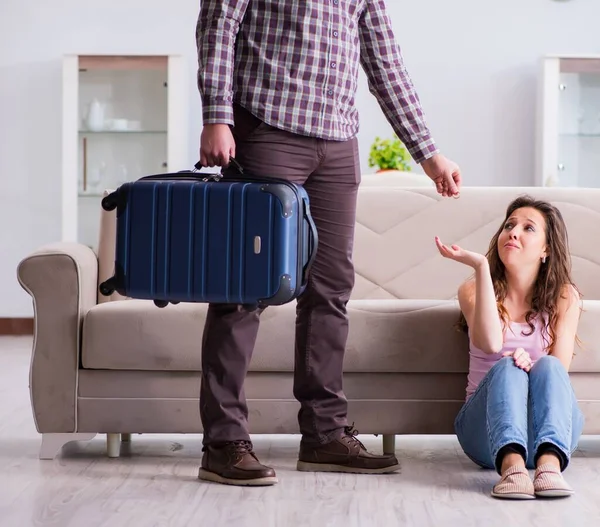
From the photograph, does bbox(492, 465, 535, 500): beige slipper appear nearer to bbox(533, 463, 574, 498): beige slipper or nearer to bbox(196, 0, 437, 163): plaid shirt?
bbox(533, 463, 574, 498): beige slipper

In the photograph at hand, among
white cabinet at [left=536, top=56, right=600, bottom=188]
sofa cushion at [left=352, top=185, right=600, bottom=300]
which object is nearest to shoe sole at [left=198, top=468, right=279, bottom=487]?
sofa cushion at [left=352, top=185, right=600, bottom=300]

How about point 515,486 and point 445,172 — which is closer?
point 515,486

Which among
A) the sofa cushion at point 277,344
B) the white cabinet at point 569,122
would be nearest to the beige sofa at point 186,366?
the sofa cushion at point 277,344

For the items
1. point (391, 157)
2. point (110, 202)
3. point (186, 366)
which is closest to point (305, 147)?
point (110, 202)

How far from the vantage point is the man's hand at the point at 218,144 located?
2025 mm

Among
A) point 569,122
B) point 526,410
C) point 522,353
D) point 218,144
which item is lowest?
point 526,410

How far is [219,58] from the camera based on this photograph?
6.72 feet

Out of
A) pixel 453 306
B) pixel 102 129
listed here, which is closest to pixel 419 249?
pixel 453 306

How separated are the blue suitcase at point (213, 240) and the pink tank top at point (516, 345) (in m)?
0.57

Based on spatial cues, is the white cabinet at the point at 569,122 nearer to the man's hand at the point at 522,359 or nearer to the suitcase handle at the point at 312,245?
the man's hand at the point at 522,359

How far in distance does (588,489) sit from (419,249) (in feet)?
3.49

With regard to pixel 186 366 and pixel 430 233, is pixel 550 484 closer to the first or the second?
pixel 186 366

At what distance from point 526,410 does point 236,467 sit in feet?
2.11

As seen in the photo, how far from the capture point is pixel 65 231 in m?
5.35
